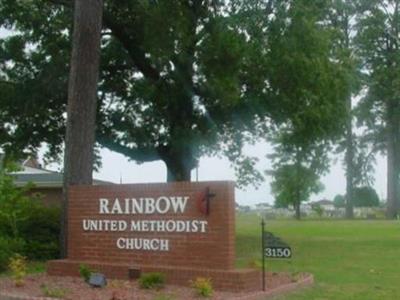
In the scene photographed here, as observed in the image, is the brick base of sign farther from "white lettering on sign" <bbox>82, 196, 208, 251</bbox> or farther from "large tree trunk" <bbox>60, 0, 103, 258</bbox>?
"large tree trunk" <bbox>60, 0, 103, 258</bbox>

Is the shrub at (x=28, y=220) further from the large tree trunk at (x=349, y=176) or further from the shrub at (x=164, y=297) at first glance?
the large tree trunk at (x=349, y=176)

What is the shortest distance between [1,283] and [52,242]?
6.61 metres

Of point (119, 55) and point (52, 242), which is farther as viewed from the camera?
point (119, 55)

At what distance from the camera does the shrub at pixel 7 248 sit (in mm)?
15586

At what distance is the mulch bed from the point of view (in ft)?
36.9

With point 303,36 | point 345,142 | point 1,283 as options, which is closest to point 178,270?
point 1,283

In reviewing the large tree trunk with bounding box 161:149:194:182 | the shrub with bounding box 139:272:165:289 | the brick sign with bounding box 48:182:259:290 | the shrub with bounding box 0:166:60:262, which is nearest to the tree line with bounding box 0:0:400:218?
the large tree trunk with bounding box 161:149:194:182

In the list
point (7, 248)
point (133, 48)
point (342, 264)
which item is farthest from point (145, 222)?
point (133, 48)

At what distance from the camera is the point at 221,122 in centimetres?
2508

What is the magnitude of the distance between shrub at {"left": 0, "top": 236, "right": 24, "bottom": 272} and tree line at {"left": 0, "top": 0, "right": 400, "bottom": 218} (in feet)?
11.3

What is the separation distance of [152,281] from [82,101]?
5664 mm

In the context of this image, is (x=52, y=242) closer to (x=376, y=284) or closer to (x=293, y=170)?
(x=376, y=284)

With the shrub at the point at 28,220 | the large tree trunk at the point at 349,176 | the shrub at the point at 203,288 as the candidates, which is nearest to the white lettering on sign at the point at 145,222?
the shrub at the point at 203,288

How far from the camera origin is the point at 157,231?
1288 cm
